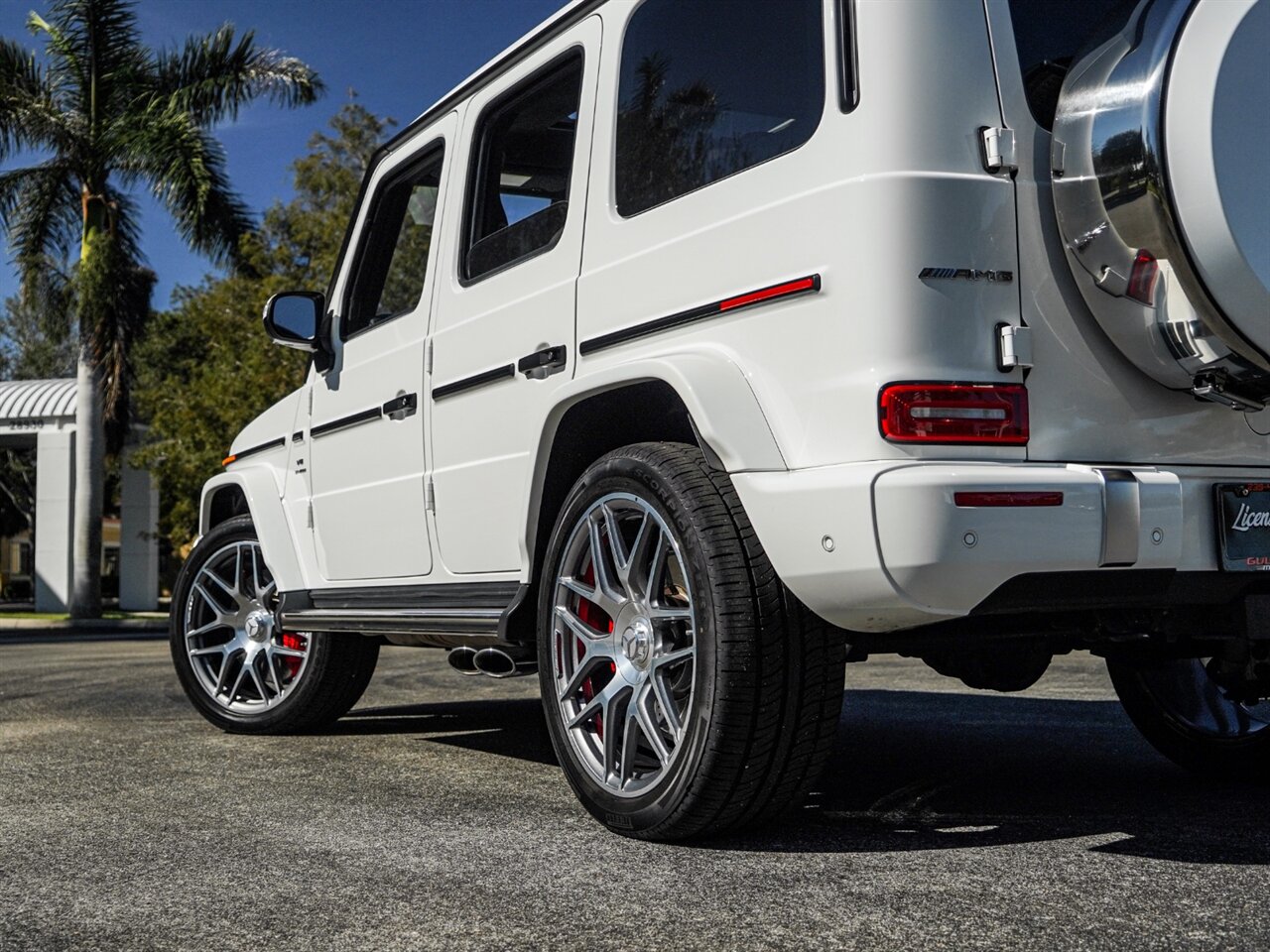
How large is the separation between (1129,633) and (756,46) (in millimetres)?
1604

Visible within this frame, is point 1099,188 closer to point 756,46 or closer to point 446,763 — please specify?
point 756,46

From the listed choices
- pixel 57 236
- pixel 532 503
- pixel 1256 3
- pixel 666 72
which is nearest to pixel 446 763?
pixel 532 503

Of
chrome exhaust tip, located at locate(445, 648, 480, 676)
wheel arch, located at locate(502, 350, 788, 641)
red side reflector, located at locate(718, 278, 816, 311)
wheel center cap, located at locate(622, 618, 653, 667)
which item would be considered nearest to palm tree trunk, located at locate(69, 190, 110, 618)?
chrome exhaust tip, located at locate(445, 648, 480, 676)

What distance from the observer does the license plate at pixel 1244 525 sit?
9.86 feet

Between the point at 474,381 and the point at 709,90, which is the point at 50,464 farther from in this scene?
the point at 709,90

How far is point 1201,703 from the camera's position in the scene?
4.32 m

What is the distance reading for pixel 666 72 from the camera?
3.63m

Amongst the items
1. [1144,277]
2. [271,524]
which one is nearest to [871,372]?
[1144,277]

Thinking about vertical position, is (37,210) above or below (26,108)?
below

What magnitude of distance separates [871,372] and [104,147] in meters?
21.8

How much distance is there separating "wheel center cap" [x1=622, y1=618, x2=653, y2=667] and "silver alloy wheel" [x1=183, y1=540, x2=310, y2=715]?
7.89 feet

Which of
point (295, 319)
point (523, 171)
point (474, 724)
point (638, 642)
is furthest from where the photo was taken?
point (474, 724)

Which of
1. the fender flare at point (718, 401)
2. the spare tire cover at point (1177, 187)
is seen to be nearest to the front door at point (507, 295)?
the fender flare at point (718, 401)

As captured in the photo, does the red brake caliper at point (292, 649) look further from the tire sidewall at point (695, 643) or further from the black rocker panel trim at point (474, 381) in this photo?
the tire sidewall at point (695, 643)
